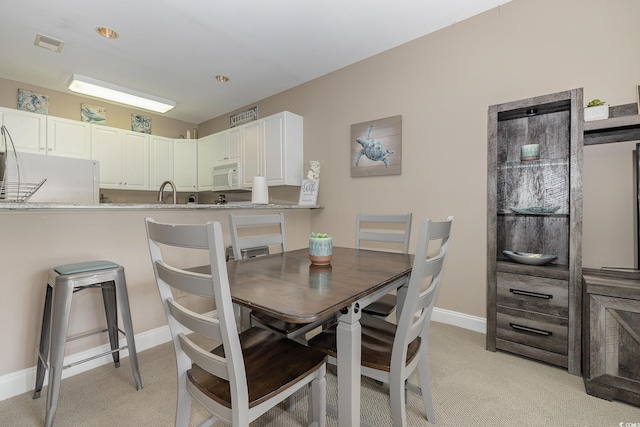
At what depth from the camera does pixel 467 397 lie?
157 centimetres

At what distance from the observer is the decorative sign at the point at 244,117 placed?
4305 millimetres

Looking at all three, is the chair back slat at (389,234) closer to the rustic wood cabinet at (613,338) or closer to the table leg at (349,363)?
the rustic wood cabinet at (613,338)

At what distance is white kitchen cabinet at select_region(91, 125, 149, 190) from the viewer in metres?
3.93

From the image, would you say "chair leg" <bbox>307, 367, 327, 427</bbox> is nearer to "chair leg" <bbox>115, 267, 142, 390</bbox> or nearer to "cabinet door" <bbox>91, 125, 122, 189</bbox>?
"chair leg" <bbox>115, 267, 142, 390</bbox>

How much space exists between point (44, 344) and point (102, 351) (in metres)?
0.38

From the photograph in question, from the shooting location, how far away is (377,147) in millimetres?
2943

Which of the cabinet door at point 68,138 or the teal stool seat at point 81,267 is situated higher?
the cabinet door at point 68,138

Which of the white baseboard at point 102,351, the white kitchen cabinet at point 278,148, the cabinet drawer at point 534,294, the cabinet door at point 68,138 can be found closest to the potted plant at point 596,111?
the cabinet drawer at point 534,294

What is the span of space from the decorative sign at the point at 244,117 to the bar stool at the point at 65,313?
126 inches

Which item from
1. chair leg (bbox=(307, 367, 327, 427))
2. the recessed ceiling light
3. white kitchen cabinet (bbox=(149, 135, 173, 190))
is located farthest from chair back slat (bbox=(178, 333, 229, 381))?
white kitchen cabinet (bbox=(149, 135, 173, 190))

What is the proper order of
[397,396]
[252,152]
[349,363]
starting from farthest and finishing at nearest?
[252,152] → [397,396] → [349,363]

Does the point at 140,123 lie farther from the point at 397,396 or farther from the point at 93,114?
the point at 397,396

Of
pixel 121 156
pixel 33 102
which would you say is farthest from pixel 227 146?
pixel 33 102

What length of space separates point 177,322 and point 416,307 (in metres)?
0.87
